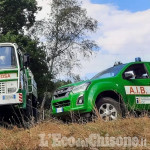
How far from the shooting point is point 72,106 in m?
7.74

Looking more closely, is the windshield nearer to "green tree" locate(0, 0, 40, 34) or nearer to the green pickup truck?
the green pickup truck

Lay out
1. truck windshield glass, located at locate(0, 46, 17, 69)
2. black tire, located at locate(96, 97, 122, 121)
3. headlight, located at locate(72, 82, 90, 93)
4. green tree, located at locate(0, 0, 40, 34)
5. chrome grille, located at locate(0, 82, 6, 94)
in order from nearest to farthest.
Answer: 1. black tire, located at locate(96, 97, 122, 121)
2. headlight, located at locate(72, 82, 90, 93)
3. chrome grille, located at locate(0, 82, 6, 94)
4. truck windshield glass, located at locate(0, 46, 17, 69)
5. green tree, located at locate(0, 0, 40, 34)

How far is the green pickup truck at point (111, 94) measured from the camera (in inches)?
298

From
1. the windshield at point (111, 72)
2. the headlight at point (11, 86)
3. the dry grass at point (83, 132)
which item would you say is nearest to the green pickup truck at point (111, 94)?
the windshield at point (111, 72)

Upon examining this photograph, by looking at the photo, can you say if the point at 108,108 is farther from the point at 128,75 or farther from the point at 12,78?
the point at 12,78

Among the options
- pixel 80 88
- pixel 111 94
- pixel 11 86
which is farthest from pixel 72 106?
pixel 11 86

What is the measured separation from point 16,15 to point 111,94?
20.5 meters

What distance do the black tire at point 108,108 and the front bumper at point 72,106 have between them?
275 mm

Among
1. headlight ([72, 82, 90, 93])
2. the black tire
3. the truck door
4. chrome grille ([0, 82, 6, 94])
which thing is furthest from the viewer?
chrome grille ([0, 82, 6, 94])

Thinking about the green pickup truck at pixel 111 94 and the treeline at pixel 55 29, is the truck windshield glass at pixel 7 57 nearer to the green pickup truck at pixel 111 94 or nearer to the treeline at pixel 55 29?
the green pickup truck at pixel 111 94

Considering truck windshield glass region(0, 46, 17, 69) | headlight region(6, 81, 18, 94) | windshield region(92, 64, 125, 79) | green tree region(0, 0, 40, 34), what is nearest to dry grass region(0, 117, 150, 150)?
windshield region(92, 64, 125, 79)

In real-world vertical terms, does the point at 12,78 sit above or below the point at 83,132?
above

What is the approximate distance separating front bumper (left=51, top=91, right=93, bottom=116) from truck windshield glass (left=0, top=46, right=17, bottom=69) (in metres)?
1.79

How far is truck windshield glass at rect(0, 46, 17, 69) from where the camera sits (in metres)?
9.08
